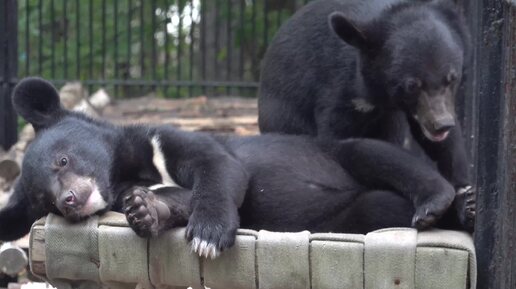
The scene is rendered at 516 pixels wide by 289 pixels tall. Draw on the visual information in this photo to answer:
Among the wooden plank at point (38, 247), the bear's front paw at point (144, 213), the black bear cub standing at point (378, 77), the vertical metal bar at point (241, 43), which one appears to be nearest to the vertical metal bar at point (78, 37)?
the vertical metal bar at point (241, 43)

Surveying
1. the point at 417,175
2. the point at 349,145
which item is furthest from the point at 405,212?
the point at 349,145

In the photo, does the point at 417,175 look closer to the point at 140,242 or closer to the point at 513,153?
the point at 513,153

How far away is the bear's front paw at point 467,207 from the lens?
13.8 feet

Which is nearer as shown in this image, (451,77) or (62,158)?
(62,158)

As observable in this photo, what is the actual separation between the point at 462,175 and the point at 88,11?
22.5 ft

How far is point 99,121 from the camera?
511cm

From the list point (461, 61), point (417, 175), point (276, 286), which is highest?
point (461, 61)

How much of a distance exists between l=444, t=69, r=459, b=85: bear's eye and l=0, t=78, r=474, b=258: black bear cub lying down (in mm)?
596

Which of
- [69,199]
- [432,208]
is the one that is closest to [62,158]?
[69,199]

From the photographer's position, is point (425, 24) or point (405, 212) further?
point (425, 24)

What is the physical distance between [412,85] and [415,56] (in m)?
0.15

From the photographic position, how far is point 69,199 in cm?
432

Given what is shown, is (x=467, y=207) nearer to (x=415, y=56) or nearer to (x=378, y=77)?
(x=415, y=56)

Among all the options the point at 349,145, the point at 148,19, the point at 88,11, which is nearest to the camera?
the point at 349,145
